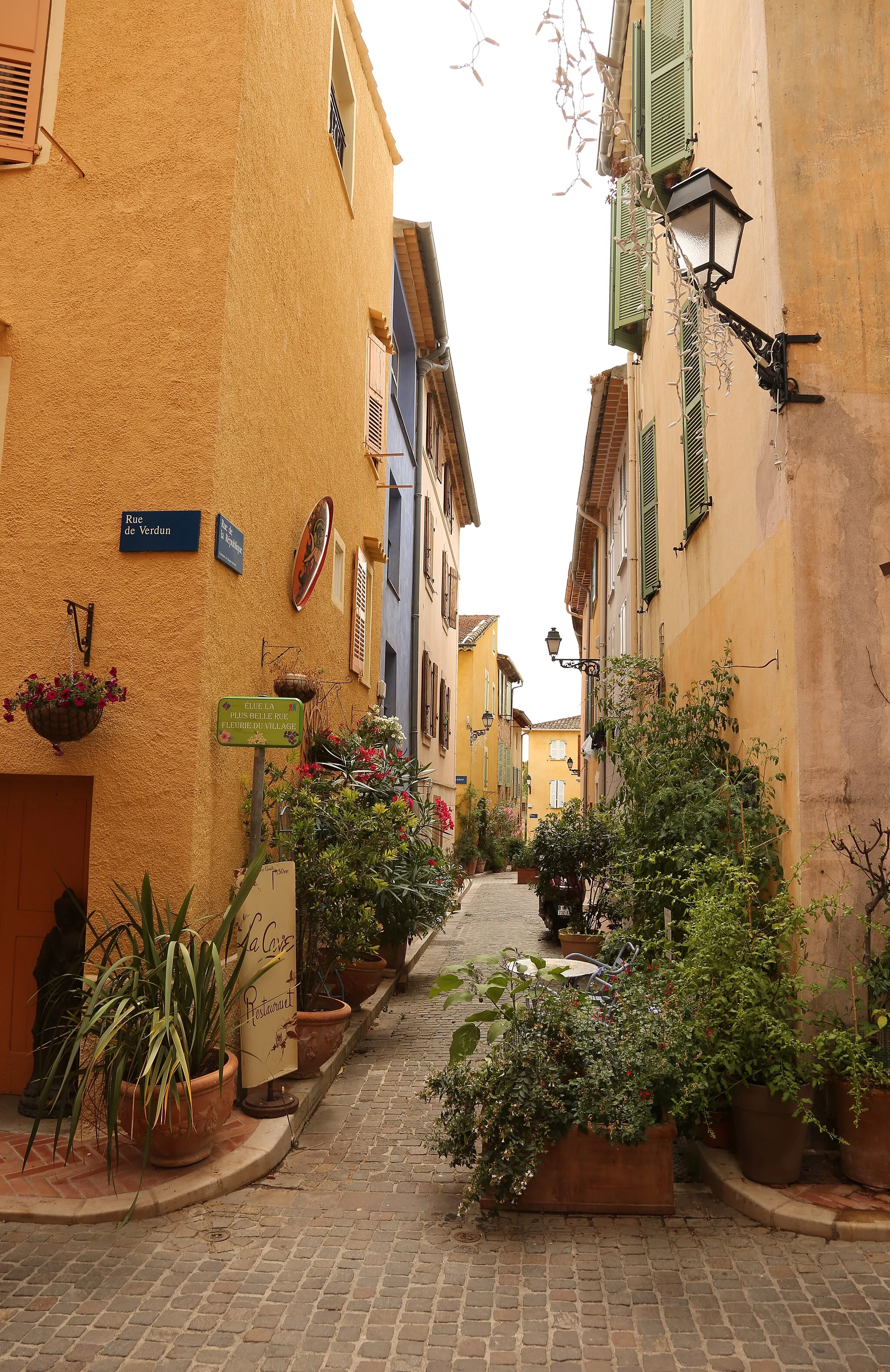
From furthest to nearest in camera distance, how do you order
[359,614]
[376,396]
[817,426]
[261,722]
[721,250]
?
[376,396]
[359,614]
[261,722]
[817,426]
[721,250]

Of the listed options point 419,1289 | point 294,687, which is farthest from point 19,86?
point 419,1289

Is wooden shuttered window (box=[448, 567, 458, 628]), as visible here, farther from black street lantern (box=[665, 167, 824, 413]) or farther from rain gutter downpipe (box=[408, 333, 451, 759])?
black street lantern (box=[665, 167, 824, 413])

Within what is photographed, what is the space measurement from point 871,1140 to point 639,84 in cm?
933

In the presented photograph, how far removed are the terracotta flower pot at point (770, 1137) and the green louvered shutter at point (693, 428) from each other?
4373mm

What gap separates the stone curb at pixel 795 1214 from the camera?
13.5 ft

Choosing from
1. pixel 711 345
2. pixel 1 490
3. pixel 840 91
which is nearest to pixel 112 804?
pixel 1 490

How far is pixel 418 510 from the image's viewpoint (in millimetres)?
16062

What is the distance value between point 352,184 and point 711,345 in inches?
185

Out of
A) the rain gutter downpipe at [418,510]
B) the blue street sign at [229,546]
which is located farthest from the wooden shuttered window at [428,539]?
the blue street sign at [229,546]

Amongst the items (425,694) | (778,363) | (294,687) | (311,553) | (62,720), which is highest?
(778,363)

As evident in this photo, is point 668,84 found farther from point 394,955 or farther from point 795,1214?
point 795,1214

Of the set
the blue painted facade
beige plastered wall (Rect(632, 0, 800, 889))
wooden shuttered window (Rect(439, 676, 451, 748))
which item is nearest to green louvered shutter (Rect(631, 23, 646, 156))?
beige plastered wall (Rect(632, 0, 800, 889))

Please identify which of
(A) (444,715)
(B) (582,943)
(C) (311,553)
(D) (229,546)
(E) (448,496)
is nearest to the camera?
(D) (229,546)

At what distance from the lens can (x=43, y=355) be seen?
5832 millimetres
